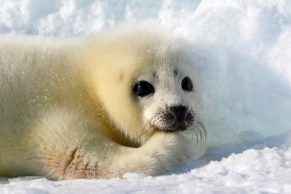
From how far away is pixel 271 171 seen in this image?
2.99 metres

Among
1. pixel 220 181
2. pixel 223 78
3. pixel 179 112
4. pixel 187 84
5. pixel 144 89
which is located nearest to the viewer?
pixel 220 181

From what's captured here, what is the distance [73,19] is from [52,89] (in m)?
3.94

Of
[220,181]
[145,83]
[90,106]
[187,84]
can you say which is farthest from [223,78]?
[220,181]

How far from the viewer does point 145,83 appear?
3914 mm

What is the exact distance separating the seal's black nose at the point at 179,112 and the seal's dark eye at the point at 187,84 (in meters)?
0.30

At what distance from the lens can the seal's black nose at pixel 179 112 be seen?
3736mm

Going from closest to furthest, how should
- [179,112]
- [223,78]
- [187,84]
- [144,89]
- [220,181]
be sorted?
[220,181]
[179,112]
[144,89]
[187,84]
[223,78]

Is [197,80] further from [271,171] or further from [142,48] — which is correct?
[271,171]

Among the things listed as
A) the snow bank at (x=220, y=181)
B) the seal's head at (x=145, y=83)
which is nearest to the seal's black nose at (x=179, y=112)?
the seal's head at (x=145, y=83)

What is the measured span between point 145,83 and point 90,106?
0.34 metres

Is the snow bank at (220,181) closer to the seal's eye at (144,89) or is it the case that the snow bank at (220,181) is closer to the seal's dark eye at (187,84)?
the seal's eye at (144,89)

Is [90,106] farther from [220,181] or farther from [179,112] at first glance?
[220,181]

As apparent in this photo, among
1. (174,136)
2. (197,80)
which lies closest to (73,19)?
(197,80)

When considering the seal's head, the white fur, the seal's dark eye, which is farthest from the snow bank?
the seal's dark eye
